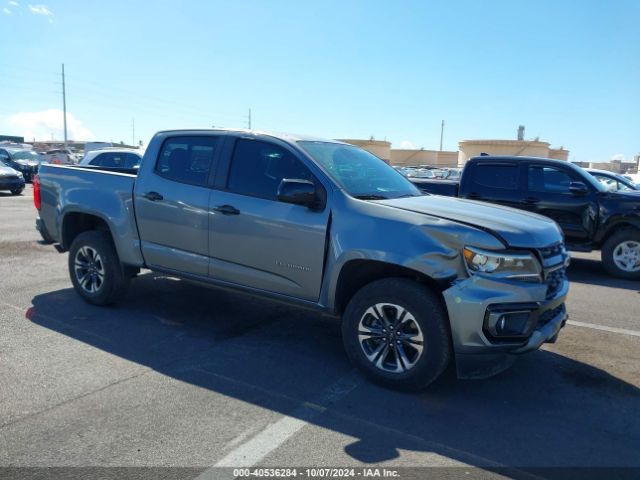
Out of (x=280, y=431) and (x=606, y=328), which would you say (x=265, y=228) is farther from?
(x=606, y=328)

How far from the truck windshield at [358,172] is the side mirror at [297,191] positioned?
0.28 metres

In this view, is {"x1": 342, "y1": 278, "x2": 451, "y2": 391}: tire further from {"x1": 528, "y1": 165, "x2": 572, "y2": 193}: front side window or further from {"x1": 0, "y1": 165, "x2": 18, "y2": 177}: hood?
{"x1": 0, "y1": 165, "x2": 18, "y2": 177}: hood

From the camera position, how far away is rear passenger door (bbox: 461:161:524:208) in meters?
9.54

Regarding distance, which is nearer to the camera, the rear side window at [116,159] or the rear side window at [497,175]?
the rear side window at [497,175]

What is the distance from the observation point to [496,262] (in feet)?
12.5

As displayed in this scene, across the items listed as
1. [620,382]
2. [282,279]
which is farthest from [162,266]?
[620,382]

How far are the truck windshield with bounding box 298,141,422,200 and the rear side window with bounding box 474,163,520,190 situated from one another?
185 inches

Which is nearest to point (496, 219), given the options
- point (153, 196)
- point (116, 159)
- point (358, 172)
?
point (358, 172)

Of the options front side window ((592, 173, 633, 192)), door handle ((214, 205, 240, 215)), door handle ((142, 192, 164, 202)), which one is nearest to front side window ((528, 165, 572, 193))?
front side window ((592, 173, 633, 192))

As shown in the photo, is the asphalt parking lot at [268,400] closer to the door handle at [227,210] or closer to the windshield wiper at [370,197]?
the door handle at [227,210]

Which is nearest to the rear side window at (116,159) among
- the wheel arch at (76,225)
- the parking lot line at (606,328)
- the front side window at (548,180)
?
the wheel arch at (76,225)

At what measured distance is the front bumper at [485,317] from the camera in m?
3.76

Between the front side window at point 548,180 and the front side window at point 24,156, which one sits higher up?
the front side window at point 548,180

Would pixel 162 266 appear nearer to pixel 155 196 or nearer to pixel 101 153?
pixel 155 196
